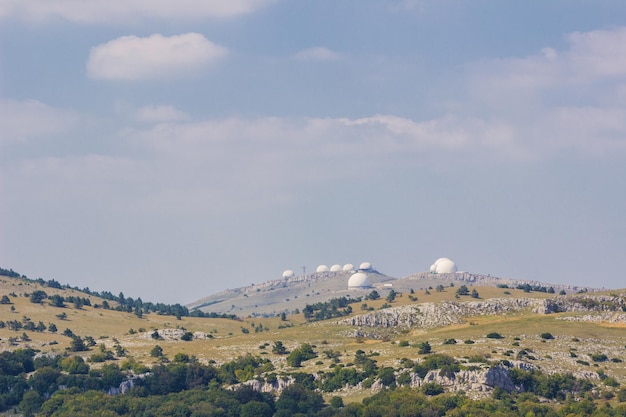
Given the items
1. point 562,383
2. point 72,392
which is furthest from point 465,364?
point 72,392

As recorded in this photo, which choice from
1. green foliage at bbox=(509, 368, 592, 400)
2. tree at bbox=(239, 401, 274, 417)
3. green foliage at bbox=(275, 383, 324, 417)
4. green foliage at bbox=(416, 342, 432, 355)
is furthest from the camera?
green foliage at bbox=(416, 342, 432, 355)

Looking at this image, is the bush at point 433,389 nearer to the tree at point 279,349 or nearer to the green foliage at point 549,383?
the green foliage at point 549,383

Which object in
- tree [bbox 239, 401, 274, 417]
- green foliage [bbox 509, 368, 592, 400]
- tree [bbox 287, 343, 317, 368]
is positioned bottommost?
tree [bbox 239, 401, 274, 417]

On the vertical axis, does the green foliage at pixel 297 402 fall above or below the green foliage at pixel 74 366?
below

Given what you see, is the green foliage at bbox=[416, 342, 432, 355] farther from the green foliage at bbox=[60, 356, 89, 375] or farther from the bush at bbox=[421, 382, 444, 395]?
the green foliage at bbox=[60, 356, 89, 375]

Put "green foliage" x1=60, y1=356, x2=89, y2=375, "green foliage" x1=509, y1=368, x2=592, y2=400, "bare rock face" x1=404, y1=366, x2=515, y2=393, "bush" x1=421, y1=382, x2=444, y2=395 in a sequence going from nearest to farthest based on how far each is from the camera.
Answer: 1. "bare rock face" x1=404, y1=366, x2=515, y2=393
2. "bush" x1=421, y1=382, x2=444, y2=395
3. "green foliage" x1=509, y1=368, x2=592, y2=400
4. "green foliage" x1=60, y1=356, x2=89, y2=375

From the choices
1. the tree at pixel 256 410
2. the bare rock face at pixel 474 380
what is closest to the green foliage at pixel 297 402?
the tree at pixel 256 410

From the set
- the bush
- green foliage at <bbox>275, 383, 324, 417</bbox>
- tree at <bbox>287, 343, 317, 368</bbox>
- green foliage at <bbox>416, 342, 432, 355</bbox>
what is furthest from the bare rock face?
tree at <bbox>287, 343, 317, 368</bbox>

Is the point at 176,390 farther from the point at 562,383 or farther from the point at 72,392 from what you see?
the point at 562,383

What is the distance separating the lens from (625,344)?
181 m

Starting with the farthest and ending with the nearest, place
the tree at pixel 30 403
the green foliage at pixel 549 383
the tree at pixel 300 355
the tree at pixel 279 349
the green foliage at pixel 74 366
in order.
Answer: the tree at pixel 279 349, the tree at pixel 300 355, the green foliage at pixel 74 366, the tree at pixel 30 403, the green foliage at pixel 549 383

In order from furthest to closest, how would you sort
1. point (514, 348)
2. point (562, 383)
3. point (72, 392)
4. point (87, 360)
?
point (87, 360)
point (514, 348)
point (72, 392)
point (562, 383)

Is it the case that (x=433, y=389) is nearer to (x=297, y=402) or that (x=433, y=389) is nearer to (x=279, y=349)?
(x=297, y=402)

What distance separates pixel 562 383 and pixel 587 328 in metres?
40.4
